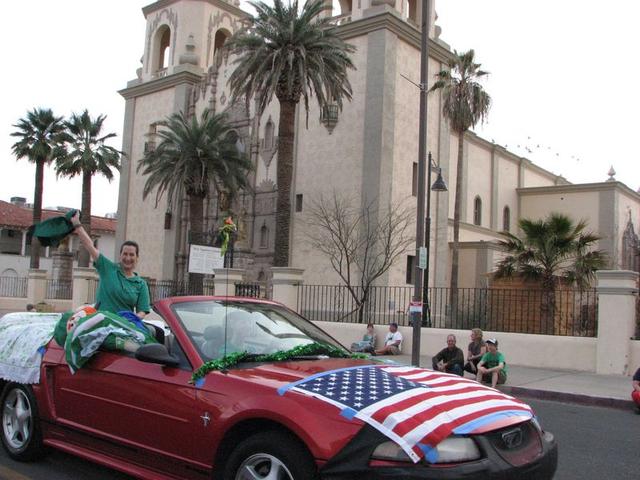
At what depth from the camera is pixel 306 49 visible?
84.3 feet

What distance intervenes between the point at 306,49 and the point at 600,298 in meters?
15.7

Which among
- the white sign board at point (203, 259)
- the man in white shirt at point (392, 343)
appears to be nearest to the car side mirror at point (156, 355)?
the man in white shirt at point (392, 343)

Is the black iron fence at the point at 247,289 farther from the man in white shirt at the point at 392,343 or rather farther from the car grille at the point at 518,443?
the car grille at the point at 518,443

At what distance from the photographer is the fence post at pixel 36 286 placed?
3338cm

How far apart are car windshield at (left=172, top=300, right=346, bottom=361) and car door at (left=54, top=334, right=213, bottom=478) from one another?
0.28 m

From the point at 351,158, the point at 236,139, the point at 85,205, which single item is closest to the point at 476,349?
the point at 351,158

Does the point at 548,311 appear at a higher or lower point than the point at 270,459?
higher

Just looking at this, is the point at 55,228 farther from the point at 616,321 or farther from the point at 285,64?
the point at 285,64

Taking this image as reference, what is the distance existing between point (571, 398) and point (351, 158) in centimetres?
2013

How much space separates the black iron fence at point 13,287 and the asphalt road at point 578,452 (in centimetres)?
3258

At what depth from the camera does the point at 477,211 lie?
43.0 m

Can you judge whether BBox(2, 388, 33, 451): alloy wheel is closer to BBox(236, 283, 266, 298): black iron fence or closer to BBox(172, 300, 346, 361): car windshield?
BBox(172, 300, 346, 361): car windshield

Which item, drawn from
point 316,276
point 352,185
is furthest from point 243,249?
point 352,185

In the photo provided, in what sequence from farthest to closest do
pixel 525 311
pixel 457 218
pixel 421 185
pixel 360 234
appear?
pixel 457 218
pixel 360 234
pixel 525 311
pixel 421 185
